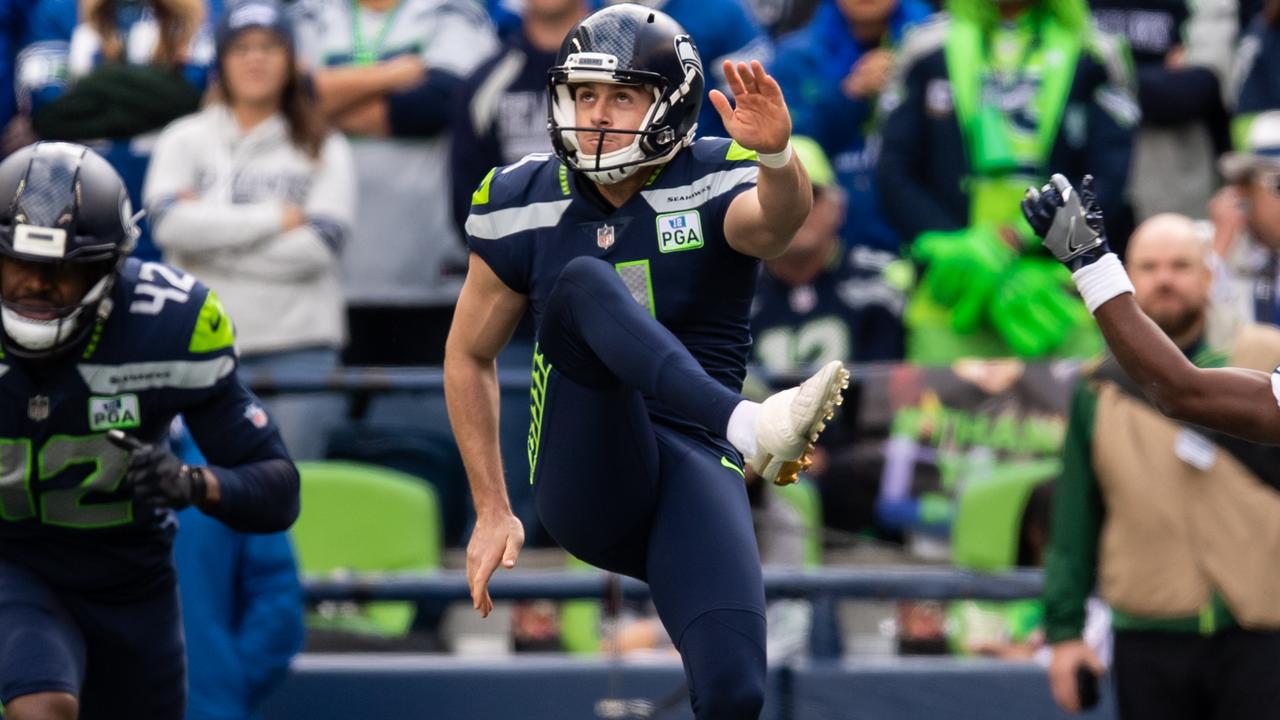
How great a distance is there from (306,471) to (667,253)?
3.45 metres

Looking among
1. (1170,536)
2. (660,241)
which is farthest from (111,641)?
(1170,536)

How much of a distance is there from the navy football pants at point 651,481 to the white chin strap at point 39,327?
1.43 m

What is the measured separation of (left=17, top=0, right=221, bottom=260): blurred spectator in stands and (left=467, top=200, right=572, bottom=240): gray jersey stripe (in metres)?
4.06

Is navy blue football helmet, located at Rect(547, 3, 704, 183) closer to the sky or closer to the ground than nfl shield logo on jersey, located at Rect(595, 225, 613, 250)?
closer to the sky

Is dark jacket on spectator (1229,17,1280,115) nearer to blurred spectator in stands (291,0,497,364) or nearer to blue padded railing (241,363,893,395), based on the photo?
blue padded railing (241,363,893,395)

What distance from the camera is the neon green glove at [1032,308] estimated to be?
29.8 feet

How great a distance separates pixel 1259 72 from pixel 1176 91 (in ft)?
1.98

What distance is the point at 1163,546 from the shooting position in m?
7.47

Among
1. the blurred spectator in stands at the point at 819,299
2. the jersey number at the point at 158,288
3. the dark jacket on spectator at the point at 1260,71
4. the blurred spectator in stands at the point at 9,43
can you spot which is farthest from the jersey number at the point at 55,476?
the dark jacket on spectator at the point at 1260,71

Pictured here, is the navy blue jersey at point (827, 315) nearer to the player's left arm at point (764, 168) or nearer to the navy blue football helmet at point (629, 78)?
the navy blue football helmet at point (629, 78)

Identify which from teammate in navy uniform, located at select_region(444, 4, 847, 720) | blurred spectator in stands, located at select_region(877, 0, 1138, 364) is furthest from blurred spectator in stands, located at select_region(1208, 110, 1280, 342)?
teammate in navy uniform, located at select_region(444, 4, 847, 720)

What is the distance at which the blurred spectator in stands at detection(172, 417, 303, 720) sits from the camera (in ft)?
24.4

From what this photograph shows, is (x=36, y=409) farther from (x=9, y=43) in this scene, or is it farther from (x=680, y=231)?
(x=9, y=43)

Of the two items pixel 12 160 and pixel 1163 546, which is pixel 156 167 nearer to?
pixel 12 160
